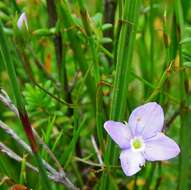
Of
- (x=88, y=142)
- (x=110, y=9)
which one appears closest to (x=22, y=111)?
(x=110, y=9)

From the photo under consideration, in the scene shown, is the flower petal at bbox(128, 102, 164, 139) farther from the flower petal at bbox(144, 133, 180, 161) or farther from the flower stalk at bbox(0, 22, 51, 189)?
the flower stalk at bbox(0, 22, 51, 189)

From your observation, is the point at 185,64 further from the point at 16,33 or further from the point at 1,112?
the point at 1,112

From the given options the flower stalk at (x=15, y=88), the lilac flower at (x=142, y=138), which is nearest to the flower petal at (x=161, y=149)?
the lilac flower at (x=142, y=138)

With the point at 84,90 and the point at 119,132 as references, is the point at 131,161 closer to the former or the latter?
the point at 119,132


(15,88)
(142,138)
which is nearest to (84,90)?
(142,138)

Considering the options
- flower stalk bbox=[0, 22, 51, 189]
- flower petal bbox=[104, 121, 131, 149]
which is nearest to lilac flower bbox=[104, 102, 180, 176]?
flower petal bbox=[104, 121, 131, 149]

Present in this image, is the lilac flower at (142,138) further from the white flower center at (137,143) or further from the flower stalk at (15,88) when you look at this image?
the flower stalk at (15,88)
